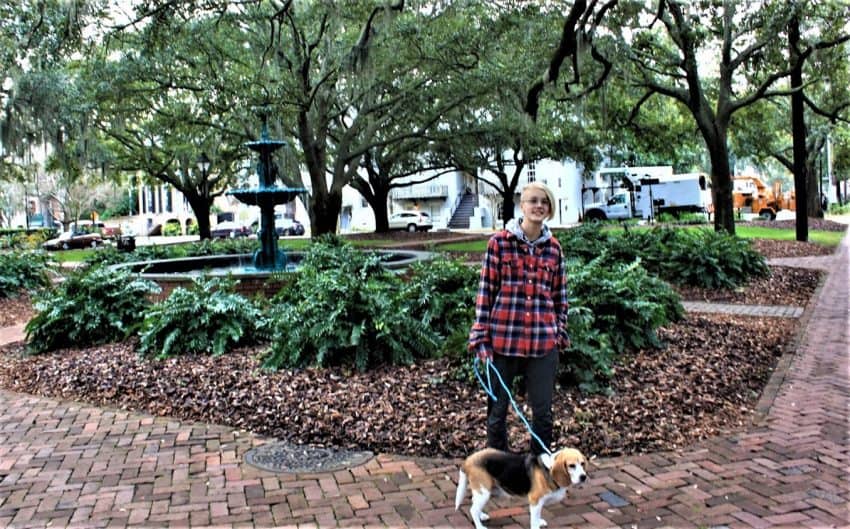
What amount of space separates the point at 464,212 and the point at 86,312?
139ft

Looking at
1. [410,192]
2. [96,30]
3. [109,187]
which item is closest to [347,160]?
[96,30]

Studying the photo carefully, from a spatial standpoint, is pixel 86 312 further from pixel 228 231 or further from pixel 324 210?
pixel 228 231

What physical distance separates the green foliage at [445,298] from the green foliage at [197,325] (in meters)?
1.73

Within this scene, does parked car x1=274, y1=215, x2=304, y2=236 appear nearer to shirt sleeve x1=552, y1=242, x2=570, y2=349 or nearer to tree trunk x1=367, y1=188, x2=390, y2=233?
tree trunk x1=367, y1=188, x2=390, y2=233

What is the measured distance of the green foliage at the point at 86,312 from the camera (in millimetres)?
8008

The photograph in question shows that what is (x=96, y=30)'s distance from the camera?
10.5m

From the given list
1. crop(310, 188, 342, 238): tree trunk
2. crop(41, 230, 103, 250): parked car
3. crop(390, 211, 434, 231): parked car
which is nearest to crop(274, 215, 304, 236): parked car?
crop(390, 211, 434, 231): parked car

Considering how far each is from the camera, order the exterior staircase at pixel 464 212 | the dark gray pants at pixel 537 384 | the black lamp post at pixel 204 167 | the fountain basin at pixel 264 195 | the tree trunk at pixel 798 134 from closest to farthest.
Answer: the dark gray pants at pixel 537 384 → the fountain basin at pixel 264 195 → the tree trunk at pixel 798 134 → the black lamp post at pixel 204 167 → the exterior staircase at pixel 464 212

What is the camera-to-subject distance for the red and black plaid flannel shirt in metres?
3.71

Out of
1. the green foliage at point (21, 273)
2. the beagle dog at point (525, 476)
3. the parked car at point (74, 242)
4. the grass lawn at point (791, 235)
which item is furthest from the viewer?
the parked car at point (74, 242)

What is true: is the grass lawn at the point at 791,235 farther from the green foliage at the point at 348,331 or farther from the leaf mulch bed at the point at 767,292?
the green foliage at the point at 348,331

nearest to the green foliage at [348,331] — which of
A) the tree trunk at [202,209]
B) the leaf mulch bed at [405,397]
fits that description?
the leaf mulch bed at [405,397]

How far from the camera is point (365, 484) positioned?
163 inches

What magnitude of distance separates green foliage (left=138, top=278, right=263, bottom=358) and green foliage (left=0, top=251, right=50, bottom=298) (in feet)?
24.2
